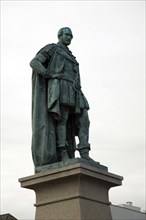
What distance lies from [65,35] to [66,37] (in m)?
0.04

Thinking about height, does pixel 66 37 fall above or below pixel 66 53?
above

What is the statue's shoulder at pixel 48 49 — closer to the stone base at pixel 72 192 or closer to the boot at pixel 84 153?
the boot at pixel 84 153

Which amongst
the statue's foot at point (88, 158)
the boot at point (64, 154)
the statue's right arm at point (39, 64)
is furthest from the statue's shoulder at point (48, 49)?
the statue's foot at point (88, 158)

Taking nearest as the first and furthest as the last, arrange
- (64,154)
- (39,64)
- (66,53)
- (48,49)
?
(64,154) < (39,64) < (48,49) < (66,53)

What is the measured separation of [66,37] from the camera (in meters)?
8.62

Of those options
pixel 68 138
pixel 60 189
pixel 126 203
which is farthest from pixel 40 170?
pixel 126 203

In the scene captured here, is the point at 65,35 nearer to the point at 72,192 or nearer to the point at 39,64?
the point at 39,64

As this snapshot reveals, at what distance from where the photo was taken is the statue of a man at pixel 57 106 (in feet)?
25.8

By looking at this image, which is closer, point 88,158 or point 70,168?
point 70,168

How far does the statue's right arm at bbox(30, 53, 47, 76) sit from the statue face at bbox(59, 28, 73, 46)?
62 cm

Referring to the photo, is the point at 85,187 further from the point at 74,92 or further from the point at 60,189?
the point at 74,92

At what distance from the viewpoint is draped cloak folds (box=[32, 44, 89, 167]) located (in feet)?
25.7

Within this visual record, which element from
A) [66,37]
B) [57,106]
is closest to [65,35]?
[66,37]

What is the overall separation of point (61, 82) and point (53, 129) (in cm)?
90
